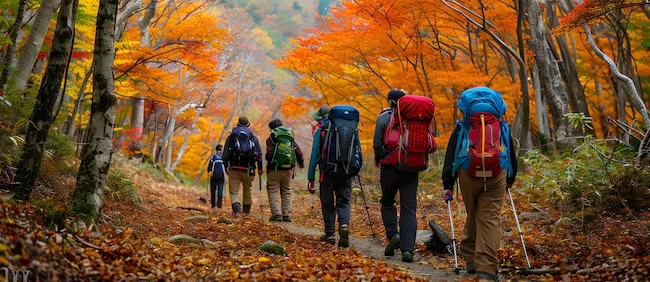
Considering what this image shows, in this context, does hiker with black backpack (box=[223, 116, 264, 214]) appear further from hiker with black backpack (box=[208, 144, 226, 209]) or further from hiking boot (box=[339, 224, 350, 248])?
hiking boot (box=[339, 224, 350, 248])

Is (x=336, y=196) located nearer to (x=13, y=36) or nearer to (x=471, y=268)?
(x=471, y=268)

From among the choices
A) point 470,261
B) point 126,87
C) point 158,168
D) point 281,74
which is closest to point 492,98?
point 470,261

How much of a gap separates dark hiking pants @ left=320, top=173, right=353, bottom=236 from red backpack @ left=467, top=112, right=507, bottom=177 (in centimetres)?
228

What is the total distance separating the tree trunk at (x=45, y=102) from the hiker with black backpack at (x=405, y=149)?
333cm

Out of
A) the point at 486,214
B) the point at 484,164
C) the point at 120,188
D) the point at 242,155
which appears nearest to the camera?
the point at 484,164

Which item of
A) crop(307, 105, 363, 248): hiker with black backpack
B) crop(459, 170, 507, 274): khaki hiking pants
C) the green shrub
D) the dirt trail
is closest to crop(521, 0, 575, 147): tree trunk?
the dirt trail

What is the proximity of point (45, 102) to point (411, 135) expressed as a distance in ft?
12.2

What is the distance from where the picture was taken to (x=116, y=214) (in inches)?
264

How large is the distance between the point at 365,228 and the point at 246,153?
268 cm

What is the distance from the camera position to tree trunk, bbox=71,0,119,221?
15.5 ft

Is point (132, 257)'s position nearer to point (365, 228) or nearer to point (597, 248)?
point (597, 248)

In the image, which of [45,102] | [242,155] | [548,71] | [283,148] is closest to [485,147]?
[45,102]

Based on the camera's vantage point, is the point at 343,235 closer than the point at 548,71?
Yes

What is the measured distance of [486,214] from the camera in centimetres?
465
